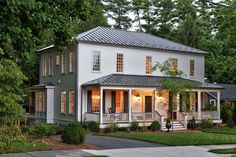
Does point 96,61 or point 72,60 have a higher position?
point 72,60

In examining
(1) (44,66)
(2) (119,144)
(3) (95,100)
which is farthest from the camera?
(1) (44,66)

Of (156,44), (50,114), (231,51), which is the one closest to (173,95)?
(156,44)

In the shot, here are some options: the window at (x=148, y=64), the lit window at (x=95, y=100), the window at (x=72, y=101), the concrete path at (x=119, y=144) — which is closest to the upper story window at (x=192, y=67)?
the window at (x=148, y=64)

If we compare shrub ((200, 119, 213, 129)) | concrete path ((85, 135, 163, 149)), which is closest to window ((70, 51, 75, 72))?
concrete path ((85, 135, 163, 149))

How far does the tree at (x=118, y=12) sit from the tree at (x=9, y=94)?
53.2m

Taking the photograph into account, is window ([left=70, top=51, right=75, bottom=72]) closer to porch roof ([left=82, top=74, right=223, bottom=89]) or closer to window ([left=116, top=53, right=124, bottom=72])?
porch roof ([left=82, top=74, right=223, bottom=89])

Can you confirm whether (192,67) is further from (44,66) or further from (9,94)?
(9,94)

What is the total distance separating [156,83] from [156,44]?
4.97m

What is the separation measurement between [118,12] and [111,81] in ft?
114

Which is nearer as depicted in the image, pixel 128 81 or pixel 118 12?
pixel 128 81

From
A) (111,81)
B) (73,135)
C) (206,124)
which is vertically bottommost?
(206,124)

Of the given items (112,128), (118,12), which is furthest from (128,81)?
(118,12)

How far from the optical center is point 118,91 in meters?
34.4

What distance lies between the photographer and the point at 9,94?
34.6 ft
